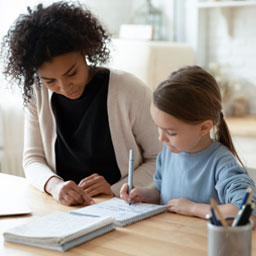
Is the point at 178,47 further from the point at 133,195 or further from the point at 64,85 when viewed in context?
the point at 133,195

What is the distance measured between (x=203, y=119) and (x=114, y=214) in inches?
14.1

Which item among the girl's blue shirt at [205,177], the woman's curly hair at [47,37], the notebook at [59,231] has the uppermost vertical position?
the woman's curly hair at [47,37]

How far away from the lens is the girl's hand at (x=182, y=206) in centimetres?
136

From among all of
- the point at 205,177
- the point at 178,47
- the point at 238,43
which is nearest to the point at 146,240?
the point at 205,177

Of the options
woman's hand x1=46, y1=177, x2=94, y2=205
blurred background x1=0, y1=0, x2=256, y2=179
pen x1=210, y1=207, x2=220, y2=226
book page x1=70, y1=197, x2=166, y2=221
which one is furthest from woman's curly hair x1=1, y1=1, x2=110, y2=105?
blurred background x1=0, y1=0, x2=256, y2=179

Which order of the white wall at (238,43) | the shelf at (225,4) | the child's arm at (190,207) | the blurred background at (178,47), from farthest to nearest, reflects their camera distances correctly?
the white wall at (238,43) < the shelf at (225,4) < the blurred background at (178,47) < the child's arm at (190,207)

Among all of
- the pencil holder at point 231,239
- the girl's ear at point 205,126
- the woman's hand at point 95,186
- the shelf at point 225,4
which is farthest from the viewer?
the shelf at point 225,4

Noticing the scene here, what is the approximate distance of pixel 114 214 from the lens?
1360 mm

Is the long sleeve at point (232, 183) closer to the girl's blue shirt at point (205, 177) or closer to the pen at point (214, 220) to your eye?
the girl's blue shirt at point (205, 177)

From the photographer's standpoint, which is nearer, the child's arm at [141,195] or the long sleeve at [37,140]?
the child's arm at [141,195]

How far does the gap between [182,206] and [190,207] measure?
27 mm

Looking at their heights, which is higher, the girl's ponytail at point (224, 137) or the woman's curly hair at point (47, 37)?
the woman's curly hair at point (47, 37)

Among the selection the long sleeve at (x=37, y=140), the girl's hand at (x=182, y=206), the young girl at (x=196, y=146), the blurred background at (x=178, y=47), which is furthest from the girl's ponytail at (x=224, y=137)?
the blurred background at (x=178, y=47)

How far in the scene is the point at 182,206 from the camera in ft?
4.54
